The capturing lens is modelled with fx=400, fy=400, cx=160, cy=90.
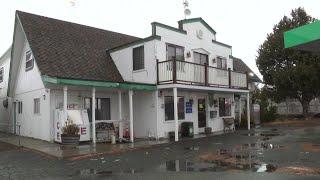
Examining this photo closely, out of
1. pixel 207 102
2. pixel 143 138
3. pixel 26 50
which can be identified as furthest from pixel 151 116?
pixel 26 50

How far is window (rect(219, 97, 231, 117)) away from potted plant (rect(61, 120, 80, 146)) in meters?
11.7

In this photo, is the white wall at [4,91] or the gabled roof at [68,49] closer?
the gabled roof at [68,49]

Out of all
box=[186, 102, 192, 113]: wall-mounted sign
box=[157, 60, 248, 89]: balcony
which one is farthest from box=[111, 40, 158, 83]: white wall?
box=[186, 102, 192, 113]: wall-mounted sign

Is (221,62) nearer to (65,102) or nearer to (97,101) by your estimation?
(97,101)

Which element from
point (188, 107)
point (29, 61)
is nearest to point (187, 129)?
point (188, 107)

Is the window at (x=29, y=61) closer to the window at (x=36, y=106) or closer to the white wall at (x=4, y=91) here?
the window at (x=36, y=106)

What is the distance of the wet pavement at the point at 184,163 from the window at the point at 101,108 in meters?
4.45

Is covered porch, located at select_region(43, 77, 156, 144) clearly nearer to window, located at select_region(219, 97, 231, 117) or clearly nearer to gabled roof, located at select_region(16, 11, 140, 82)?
gabled roof, located at select_region(16, 11, 140, 82)

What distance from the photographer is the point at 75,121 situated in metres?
18.1

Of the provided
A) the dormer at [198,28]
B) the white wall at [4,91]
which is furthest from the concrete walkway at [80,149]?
the white wall at [4,91]

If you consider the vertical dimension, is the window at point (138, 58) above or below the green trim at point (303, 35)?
above

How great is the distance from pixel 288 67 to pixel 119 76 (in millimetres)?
18180

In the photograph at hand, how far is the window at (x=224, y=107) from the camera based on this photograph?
26.5 meters

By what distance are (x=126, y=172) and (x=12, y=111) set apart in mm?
17477
